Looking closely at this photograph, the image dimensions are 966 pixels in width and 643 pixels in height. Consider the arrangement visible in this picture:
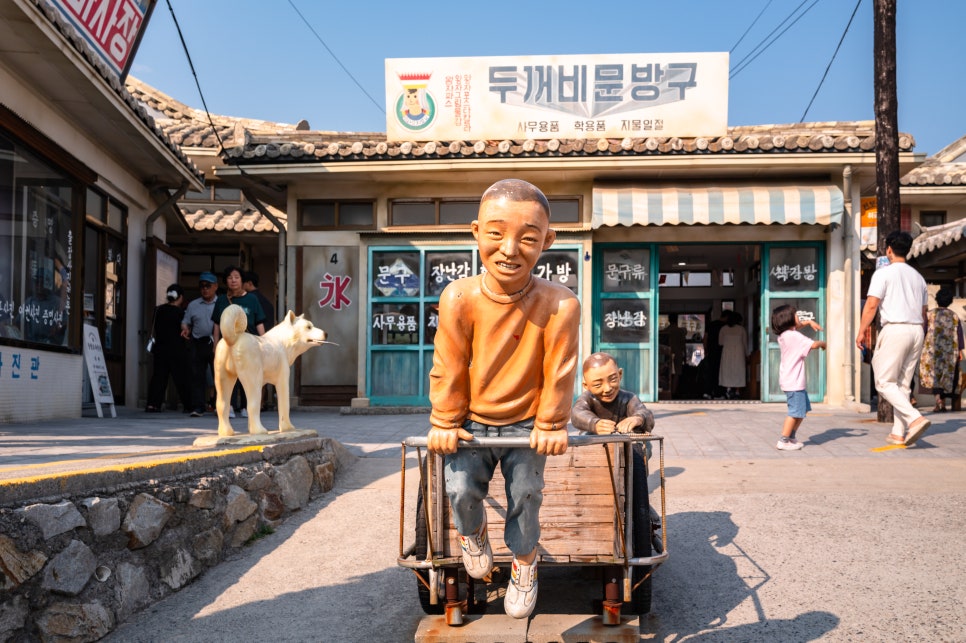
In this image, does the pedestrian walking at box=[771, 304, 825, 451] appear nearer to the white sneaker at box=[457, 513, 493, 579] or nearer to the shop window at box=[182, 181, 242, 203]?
the white sneaker at box=[457, 513, 493, 579]

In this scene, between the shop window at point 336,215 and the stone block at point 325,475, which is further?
the shop window at point 336,215

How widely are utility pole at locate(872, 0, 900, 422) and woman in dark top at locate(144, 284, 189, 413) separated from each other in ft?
29.0

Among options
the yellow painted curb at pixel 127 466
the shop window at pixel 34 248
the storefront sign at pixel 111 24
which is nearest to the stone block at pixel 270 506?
the yellow painted curb at pixel 127 466

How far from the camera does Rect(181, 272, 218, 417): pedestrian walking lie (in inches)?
398

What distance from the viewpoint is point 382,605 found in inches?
160

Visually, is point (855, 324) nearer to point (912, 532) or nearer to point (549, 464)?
point (912, 532)

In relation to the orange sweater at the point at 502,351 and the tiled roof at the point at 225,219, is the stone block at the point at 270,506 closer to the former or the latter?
the orange sweater at the point at 502,351

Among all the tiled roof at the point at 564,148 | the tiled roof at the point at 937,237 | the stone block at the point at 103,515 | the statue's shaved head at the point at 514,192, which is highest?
the tiled roof at the point at 564,148

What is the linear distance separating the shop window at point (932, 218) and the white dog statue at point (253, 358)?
1337 cm

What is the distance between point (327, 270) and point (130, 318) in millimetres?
3032

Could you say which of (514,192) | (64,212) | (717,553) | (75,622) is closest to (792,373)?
(717,553)

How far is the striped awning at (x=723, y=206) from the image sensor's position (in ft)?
38.2

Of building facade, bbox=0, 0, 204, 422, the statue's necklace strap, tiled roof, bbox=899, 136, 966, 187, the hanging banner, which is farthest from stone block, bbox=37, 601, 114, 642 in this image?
tiled roof, bbox=899, 136, 966, 187

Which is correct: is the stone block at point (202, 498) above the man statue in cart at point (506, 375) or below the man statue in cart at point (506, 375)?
below
